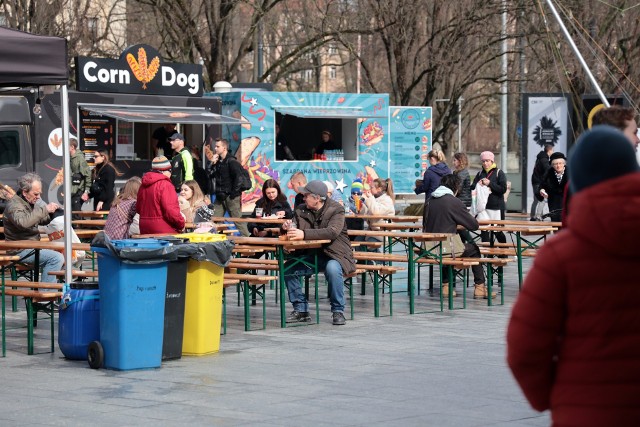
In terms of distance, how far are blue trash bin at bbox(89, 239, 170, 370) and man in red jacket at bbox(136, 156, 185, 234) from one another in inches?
63.9

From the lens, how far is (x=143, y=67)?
79.7 ft

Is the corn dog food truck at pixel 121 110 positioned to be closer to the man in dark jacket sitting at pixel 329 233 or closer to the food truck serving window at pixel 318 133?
the food truck serving window at pixel 318 133

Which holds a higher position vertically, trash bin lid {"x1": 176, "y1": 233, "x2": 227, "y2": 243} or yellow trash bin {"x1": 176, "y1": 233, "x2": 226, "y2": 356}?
trash bin lid {"x1": 176, "y1": 233, "x2": 227, "y2": 243}

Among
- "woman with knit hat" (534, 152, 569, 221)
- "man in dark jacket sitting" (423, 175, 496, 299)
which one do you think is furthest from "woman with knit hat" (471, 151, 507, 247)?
"man in dark jacket sitting" (423, 175, 496, 299)

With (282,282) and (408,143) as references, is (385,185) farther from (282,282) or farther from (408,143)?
A: (408,143)

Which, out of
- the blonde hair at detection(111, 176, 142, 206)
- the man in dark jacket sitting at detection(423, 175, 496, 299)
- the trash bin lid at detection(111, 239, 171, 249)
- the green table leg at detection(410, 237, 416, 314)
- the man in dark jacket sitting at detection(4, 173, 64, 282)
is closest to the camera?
the trash bin lid at detection(111, 239, 171, 249)

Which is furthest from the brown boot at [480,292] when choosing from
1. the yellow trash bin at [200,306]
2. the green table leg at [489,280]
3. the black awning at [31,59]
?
the black awning at [31,59]

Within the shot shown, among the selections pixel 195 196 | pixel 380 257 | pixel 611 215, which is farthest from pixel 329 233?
pixel 611 215

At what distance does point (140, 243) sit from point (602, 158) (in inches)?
245

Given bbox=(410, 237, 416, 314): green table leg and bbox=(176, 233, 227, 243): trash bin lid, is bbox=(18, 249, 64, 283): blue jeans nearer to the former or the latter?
bbox=(176, 233, 227, 243): trash bin lid

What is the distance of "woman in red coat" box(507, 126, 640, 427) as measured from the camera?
3725mm

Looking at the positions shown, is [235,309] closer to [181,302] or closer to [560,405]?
[181,302]

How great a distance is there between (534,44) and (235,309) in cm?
1864

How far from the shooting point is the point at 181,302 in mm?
10094
